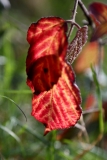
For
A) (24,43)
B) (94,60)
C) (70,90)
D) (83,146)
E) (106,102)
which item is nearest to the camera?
(70,90)

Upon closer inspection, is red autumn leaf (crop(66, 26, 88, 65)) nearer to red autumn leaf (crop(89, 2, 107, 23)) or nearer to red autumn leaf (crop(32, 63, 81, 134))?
red autumn leaf (crop(32, 63, 81, 134))

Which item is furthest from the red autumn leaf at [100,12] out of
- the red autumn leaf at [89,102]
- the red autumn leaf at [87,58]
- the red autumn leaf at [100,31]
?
the red autumn leaf at [87,58]

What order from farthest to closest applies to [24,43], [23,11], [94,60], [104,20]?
[23,11] < [24,43] < [94,60] < [104,20]

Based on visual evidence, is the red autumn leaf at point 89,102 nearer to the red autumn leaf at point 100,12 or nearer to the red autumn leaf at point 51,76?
the red autumn leaf at point 100,12

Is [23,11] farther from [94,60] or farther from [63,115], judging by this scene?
[63,115]

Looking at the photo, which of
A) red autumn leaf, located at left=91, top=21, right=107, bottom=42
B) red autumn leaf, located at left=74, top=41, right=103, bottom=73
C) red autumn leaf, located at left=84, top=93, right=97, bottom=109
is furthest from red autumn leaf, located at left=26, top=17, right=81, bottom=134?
red autumn leaf, located at left=74, top=41, right=103, bottom=73

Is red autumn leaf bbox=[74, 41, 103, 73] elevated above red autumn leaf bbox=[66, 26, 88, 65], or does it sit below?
below

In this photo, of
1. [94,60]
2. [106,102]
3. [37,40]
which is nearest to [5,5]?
[106,102]

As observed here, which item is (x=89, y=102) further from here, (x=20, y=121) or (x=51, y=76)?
(x=51, y=76)

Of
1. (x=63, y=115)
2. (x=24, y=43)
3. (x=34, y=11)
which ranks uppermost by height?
(x=63, y=115)
